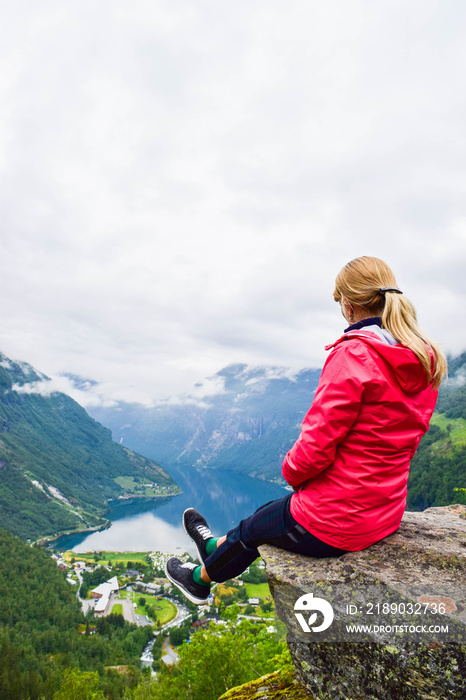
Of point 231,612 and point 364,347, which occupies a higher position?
point 364,347

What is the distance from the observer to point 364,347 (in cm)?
274

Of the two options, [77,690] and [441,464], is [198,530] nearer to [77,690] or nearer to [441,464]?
[77,690]

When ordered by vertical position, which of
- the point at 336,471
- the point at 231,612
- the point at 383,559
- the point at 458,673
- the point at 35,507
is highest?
the point at 336,471

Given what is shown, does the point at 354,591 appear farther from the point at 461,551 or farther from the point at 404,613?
the point at 461,551

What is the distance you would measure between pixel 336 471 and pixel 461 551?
64.1 inches

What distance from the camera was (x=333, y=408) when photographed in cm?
271

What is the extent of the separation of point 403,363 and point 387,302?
56 centimetres

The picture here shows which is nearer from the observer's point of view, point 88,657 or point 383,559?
point 383,559

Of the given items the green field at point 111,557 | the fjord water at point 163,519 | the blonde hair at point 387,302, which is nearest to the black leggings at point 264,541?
the blonde hair at point 387,302

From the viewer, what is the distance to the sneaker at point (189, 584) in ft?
13.6

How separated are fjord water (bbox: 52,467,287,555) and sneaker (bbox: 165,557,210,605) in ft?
269

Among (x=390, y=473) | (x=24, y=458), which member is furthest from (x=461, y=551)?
(x=24, y=458)

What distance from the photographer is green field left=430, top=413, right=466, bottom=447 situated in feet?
312

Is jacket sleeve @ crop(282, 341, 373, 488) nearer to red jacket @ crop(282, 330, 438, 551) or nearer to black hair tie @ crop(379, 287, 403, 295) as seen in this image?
red jacket @ crop(282, 330, 438, 551)
